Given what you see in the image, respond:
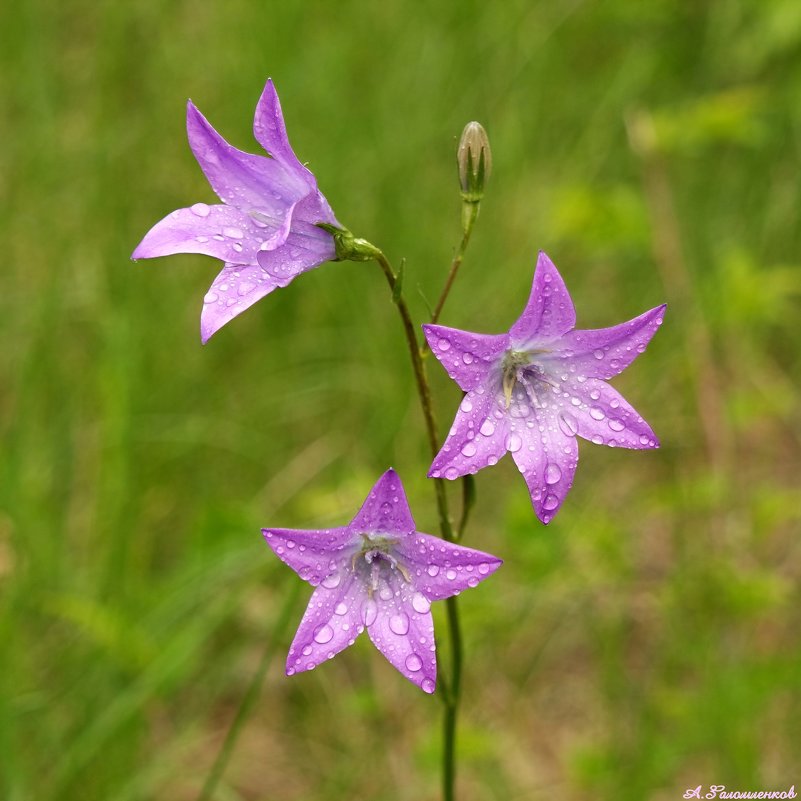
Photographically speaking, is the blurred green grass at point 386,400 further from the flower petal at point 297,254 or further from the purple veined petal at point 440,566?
the flower petal at point 297,254

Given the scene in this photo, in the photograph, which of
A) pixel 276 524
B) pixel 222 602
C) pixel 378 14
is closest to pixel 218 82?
pixel 378 14

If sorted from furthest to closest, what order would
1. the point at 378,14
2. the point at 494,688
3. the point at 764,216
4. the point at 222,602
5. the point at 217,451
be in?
the point at 378,14, the point at 764,216, the point at 217,451, the point at 494,688, the point at 222,602

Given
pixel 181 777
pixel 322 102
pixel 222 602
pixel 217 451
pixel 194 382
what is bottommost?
pixel 181 777

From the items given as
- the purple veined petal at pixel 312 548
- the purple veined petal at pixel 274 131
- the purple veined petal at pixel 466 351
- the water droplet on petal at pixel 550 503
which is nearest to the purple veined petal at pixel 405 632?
the purple veined petal at pixel 312 548

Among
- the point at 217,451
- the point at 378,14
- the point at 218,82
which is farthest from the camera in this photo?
the point at 378,14

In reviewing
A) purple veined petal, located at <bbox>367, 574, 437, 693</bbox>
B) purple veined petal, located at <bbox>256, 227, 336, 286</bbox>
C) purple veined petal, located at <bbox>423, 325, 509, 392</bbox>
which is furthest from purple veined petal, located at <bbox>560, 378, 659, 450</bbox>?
purple veined petal, located at <bbox>256, 227, 336, 286</bbox>

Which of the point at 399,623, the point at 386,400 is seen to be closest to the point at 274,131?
the point at 399,623

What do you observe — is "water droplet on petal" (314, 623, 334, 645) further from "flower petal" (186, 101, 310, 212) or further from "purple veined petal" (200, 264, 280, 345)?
"flower petal" (186, 101, 310, 212)

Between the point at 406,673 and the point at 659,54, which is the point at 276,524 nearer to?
the point at 406,673

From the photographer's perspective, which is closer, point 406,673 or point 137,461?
point 406,673
